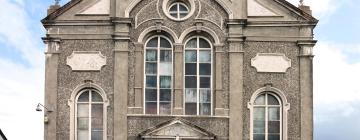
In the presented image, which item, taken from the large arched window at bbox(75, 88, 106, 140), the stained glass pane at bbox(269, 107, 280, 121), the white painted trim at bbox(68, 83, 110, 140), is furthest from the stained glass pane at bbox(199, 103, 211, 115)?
the large arched window at bbox(75, 88, 106, 140)

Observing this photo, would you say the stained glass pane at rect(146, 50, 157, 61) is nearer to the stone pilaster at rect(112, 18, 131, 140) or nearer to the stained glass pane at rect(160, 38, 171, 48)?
the stained glass pane at rect(160, 38, 171, 48)

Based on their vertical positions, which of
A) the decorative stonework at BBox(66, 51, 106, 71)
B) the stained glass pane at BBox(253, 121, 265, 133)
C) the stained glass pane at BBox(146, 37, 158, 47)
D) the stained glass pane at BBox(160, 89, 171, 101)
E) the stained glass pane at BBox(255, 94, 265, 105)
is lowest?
the stained glass pane at BBox(253, 121, 265, 133)

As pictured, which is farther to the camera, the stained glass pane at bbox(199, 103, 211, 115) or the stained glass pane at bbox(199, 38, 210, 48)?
the stained glass pane at bbox(199, 38, 210, 48)

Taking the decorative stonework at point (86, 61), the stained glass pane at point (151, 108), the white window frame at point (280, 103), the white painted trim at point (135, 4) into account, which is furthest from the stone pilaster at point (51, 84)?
the white window frame at point (280, 103)

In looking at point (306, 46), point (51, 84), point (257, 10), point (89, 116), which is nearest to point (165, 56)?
point (89, 116)

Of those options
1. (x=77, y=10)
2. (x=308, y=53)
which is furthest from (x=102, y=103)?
(x=308, y=53)

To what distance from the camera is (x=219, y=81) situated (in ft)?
91.9

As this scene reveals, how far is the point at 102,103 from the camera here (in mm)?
28078

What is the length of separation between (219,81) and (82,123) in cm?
539

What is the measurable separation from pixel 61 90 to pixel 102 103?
1642 millimetres

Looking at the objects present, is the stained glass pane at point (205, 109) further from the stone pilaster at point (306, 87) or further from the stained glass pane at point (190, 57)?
the stone pilaster at point (306, 87)

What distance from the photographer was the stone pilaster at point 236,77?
2761 centimetres

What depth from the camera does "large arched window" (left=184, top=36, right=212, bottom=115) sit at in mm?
28062

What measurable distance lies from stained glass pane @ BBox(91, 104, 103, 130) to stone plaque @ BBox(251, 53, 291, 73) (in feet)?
19.7
